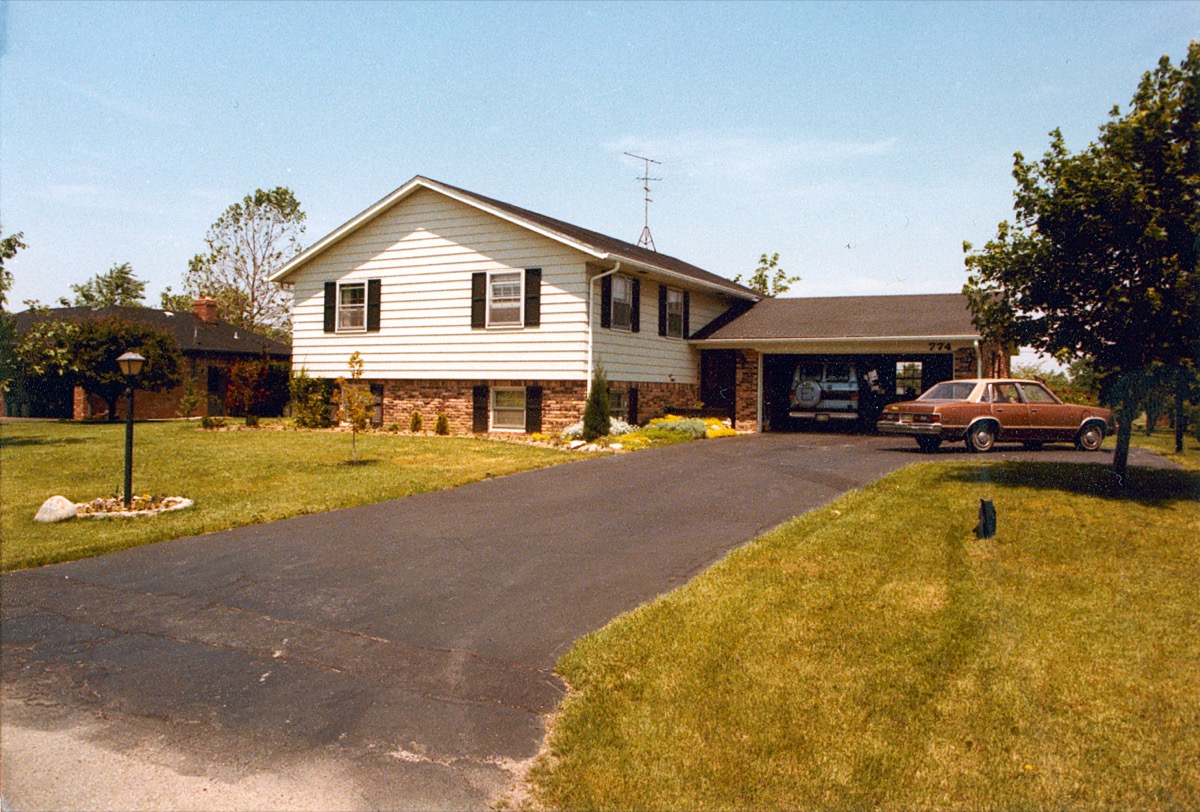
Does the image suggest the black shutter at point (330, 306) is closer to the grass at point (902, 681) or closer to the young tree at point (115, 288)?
the grass at point (902, 681)

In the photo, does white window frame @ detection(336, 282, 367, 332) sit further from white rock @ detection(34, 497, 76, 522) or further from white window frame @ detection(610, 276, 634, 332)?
white rock @ detection(34, 497, 76, 522)

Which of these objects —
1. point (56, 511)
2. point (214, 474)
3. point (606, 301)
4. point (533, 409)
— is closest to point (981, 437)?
point (606, 301)

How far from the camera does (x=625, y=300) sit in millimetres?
22625

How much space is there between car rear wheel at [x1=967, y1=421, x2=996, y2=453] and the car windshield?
733mm

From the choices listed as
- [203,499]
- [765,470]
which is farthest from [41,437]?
[765,470]

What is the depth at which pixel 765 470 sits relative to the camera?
14734 millimetres

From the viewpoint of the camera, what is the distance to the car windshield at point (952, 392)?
17719 millimetres

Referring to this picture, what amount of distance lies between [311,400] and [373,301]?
3532 millimetres

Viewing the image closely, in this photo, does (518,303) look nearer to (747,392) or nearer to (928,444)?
(747,392)

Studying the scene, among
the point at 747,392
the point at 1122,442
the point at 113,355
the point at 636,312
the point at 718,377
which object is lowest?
the point at 1122,442

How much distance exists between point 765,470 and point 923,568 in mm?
7022

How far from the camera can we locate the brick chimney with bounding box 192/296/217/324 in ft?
121

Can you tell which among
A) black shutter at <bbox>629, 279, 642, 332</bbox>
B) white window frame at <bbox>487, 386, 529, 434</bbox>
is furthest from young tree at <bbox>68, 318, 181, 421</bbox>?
black shutter at <bbox>629, 279, 642, 332</bbox>

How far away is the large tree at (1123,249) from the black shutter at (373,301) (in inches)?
686
